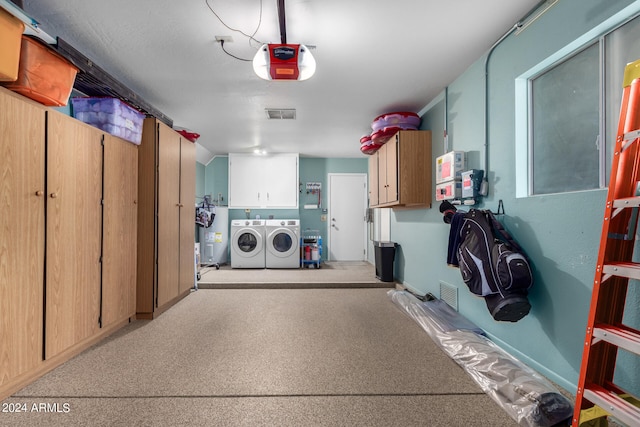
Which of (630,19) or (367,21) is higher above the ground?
(367,21)

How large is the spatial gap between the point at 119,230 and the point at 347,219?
4242 mm

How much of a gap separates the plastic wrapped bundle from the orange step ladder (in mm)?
174

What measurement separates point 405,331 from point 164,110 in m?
3.60

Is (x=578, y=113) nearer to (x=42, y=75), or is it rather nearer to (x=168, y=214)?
(x=42, y=75)

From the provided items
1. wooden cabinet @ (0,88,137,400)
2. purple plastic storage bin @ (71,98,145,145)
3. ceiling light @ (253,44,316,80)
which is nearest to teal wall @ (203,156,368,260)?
wooden cabinet @ (0,88,137,400)

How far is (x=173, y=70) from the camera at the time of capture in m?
2.44

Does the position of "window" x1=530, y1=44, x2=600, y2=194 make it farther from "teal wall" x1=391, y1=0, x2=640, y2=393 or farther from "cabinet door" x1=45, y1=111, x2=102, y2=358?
"cabinet door" x1=45, y1=111, x2=102, y2=358

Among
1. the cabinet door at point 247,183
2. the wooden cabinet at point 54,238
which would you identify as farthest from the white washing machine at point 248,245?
Answer: the wooden cabinet at point 54,238

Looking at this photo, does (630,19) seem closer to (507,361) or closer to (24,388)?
(507,361)

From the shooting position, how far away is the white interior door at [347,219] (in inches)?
235

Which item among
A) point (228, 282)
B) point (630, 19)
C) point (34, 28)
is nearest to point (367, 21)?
point (630, 19)

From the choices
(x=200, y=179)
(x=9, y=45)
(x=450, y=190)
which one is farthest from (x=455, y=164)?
(x=200, y=179)

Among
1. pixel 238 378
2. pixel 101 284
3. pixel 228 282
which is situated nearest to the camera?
pixel 238 378

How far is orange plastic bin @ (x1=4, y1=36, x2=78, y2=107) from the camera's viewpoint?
60.7 inches
